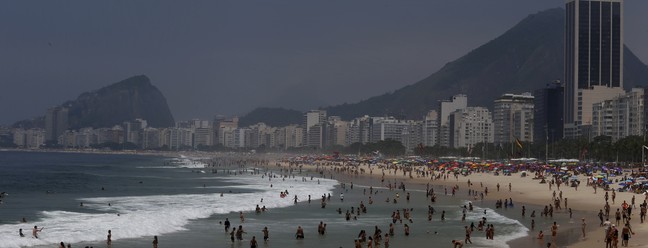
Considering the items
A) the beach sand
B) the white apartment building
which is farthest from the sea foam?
the white apartment building

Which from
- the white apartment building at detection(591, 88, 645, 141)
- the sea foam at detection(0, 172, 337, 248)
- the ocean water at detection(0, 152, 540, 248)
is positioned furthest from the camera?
the white apartment building at detection(591, 88, 645, 141)

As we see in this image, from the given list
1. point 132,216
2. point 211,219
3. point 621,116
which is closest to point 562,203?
point 211,219

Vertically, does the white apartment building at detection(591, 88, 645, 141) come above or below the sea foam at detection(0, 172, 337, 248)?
above

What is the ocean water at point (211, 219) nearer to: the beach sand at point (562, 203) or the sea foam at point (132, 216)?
the sea foam at point (132, 216)

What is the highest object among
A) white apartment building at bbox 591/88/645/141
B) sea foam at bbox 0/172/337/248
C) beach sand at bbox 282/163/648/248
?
white apartment building at bbox 591/88/645/141

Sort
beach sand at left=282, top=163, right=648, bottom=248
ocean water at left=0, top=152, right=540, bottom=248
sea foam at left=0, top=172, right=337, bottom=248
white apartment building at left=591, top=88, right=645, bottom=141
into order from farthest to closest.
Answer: white apartment building at left=591, top=88, right=645, bottom=141
sea foam at left=0, top=172, right=337, bottom=248
ocean water at left=0, top=152, right=540, bottom=248
beach sand at left=282, top=163, right=648, bottom=248

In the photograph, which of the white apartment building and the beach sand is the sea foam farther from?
the white apartment building

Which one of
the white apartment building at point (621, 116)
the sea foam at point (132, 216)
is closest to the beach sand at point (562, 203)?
the sea foam at point (132, 216)

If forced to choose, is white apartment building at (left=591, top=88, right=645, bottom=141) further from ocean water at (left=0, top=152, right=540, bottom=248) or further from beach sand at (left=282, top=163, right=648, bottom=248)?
ocean water at (left=0, top=152, right=540, bottom=248)

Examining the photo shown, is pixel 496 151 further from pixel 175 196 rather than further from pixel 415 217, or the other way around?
pixel 415 217

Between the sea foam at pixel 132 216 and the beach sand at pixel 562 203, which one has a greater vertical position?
the beach sand at pixel 562 203

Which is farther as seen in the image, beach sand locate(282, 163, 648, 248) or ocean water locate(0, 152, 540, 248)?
ocean water locate(0, 152, 540, 248)
